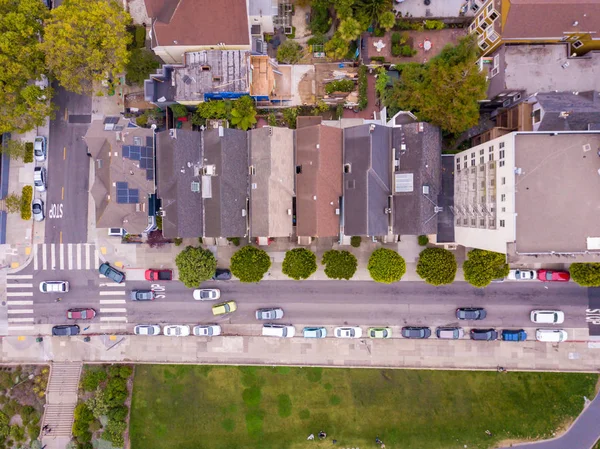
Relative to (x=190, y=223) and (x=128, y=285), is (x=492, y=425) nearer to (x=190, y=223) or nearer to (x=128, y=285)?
(x=190, y=223)

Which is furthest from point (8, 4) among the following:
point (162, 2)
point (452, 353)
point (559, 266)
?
point (559, 266)

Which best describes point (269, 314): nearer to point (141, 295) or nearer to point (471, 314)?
point (141, 295)

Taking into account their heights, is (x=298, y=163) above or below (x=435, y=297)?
above

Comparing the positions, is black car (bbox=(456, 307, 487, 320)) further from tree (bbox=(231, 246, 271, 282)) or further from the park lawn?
tree (bbox=(231, 246, 271, 282))

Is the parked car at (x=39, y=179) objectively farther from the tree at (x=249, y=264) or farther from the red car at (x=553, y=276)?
the red car at (x=553, y=276)

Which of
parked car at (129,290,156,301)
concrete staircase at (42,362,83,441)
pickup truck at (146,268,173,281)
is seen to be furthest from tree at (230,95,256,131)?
concrete staircase at (42,362,83,441)
